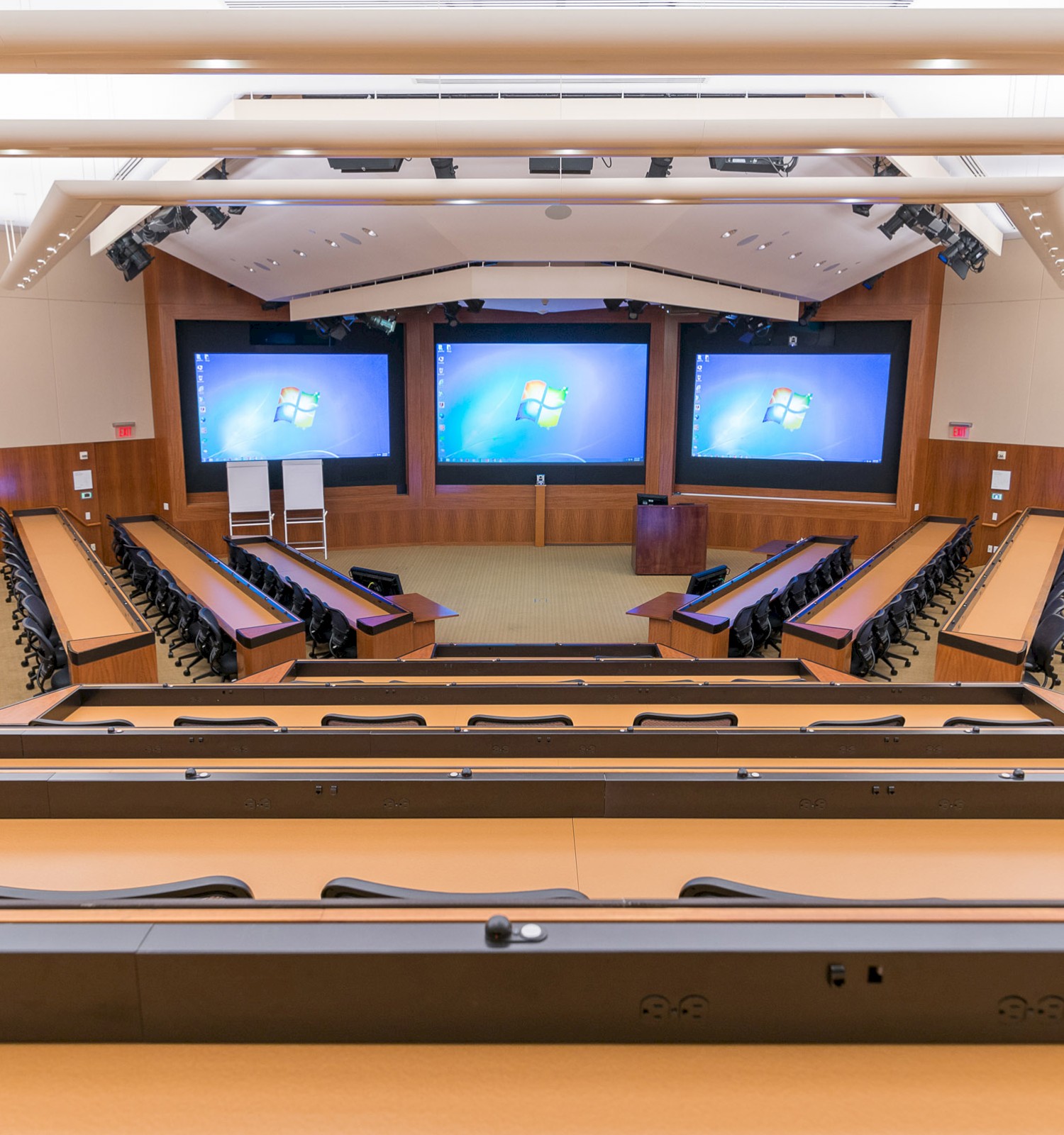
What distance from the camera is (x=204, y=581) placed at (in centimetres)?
924

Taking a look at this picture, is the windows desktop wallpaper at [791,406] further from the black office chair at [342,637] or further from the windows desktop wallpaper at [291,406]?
the black office chair at [342,637]

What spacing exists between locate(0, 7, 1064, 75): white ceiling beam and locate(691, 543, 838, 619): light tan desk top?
5.59m

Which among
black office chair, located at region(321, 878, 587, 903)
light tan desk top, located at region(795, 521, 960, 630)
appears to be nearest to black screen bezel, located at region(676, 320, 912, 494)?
light tan desk top, located at region(795, 521, 960, 630)

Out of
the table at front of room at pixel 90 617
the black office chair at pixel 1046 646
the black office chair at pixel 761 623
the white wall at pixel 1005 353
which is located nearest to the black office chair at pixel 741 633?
the black office chair at pixel 761 623

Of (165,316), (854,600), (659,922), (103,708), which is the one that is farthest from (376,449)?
(659,922)

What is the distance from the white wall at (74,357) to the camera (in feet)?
38.4

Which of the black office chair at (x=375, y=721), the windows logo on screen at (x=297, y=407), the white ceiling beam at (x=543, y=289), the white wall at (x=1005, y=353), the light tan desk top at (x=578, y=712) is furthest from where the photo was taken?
the windows logo on screen at (x=297, y=407)

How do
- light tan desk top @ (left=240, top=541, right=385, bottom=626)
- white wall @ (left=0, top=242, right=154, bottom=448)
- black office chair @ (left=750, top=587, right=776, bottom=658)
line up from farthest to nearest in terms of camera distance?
white wall @ (left=0, top=242, right=154, bottom=448)
light tan desk top @ (left=240, top=541, right=385, bottom=626)
black office chair @ (left=750, top=587, right=776, bottom=658)

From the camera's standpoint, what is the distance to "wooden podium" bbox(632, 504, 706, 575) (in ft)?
40.4

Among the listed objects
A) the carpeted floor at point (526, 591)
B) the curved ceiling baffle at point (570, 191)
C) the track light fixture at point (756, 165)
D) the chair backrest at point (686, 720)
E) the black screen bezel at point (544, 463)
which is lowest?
the carpeted floor at point (526, 591)

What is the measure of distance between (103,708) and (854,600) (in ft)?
22.1

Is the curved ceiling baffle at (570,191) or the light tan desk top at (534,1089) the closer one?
the light tan desk top at (534,1089)

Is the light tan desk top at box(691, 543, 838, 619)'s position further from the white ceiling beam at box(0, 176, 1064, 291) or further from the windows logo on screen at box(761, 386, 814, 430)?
the white ceiling beam at box(0, 176, 1064, 291)

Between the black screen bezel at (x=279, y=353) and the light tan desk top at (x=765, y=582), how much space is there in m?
7.04
